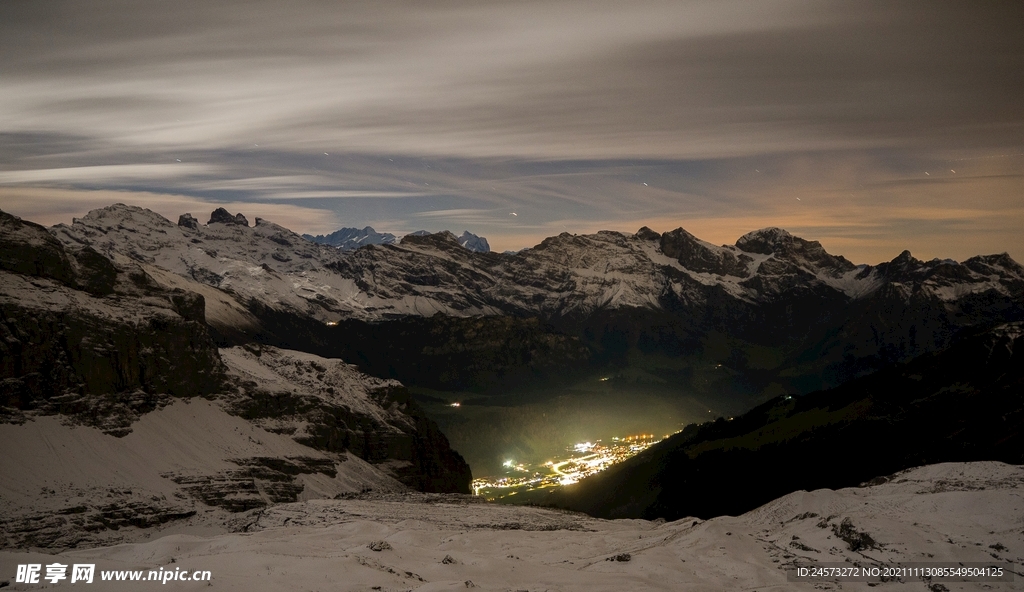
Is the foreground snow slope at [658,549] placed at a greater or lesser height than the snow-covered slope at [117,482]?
greater

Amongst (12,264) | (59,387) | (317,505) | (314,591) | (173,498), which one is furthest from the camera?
(12,264)

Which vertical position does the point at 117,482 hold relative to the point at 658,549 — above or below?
below

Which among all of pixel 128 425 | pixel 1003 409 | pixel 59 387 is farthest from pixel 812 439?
pixel 59 387

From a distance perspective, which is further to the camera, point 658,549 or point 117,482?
point 117,482

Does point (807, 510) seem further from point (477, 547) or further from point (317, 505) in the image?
point (317, 505)

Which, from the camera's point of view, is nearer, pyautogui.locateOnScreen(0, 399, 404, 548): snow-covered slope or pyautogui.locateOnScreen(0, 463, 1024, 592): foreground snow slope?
pyautogui.locateOnScreen(0, 463, 1024, 592): foreground snow slope

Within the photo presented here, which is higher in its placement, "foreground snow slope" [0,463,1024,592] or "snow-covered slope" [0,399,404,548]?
"foreground snow slope" [0,463,1024,592]

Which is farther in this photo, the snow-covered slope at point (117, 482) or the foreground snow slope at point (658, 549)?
the snow-covered slope at point (117, 482)

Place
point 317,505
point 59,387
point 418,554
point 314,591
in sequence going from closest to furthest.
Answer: point 314,591
point 418,554
point 317,505
point 59,387
